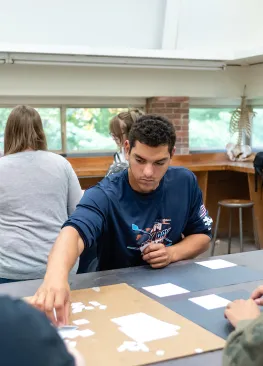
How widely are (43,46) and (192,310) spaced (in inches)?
137

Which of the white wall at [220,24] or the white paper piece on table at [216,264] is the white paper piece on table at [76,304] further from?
the white wall at [220,24]

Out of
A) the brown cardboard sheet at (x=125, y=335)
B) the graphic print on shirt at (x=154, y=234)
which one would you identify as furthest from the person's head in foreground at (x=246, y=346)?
the graphic print on shirt at (x=154, y=234)

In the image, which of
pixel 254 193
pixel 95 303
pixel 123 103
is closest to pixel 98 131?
pixel 123 103

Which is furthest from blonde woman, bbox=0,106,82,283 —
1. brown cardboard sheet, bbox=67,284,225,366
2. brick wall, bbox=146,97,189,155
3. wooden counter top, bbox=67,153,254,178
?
brick wall, bbox=146,97,189,155

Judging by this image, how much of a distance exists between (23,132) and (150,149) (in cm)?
81

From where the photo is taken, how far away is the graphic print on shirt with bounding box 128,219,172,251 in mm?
2119

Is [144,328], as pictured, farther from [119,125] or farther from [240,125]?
[240,125]

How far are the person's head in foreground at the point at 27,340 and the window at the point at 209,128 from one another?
17.9 ft

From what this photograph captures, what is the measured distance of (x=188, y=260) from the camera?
7.19ft

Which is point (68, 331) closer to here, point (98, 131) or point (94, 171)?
point (94, 171)

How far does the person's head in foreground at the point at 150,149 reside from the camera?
80.9 inches

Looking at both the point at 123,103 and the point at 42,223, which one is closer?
the point at 42,223

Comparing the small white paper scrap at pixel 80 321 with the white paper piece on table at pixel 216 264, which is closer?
the small white paper scrap at pixel 80 321

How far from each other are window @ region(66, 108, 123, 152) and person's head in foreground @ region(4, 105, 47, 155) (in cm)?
278
